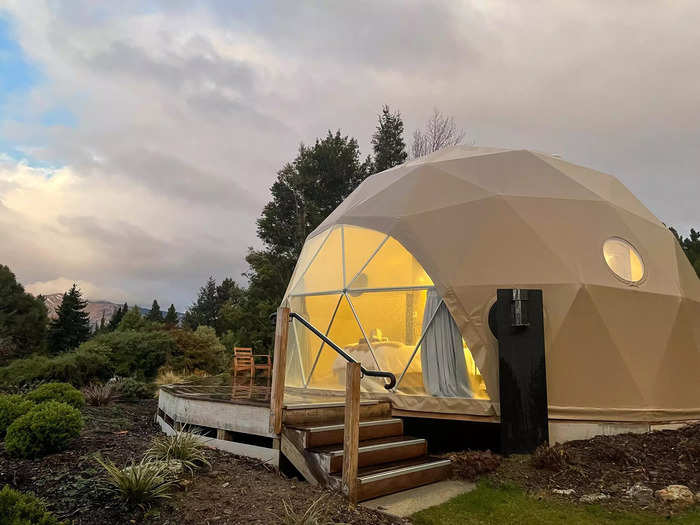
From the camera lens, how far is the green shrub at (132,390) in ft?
34.4

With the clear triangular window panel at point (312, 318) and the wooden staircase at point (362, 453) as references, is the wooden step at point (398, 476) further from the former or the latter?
the clear triangular window panel at point (312, 318)

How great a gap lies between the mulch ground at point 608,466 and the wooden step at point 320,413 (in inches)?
61.2

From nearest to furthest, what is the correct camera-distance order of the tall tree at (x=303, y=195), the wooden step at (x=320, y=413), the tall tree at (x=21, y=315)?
1. the wooden step at (x=320, y=413)
2. the tall tree at (x=303, y=195)
3. the tall tree at (x=21, y=315)

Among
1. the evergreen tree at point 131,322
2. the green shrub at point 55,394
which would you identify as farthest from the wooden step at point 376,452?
the evergreen tree at point 131,322

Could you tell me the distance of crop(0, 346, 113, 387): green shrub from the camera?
10.6 m

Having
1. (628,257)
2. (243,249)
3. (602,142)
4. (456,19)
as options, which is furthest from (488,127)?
(628,257)

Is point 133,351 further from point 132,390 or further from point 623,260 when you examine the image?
point 623,260

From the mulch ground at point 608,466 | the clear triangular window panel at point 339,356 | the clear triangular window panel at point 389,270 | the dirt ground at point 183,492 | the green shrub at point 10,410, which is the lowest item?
the mulch ground at point 608,466

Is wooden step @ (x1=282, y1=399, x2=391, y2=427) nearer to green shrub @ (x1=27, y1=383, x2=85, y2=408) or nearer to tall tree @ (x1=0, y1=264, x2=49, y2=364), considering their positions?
green shrub @ (x1=27, y1=383, x2=85, y2=408)

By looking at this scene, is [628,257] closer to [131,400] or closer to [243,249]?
[131,400]

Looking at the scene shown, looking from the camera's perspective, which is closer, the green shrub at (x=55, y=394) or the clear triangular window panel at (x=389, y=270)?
the green shrub at (x=55, y=394)

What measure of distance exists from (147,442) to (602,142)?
19117 mm

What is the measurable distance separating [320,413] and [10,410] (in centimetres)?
413

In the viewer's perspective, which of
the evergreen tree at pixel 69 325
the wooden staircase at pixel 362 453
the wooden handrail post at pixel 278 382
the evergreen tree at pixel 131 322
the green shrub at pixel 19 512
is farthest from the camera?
the evergreen tree at pixel 69 325
